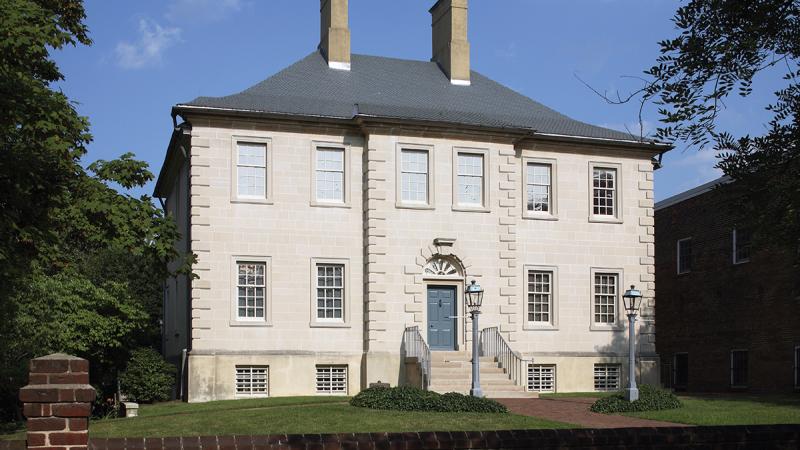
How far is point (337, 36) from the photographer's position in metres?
34.2

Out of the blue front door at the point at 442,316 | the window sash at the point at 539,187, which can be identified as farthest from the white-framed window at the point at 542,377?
the window sash at the point at 539,187

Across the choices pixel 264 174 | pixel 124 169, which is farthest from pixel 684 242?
pixel 124 169

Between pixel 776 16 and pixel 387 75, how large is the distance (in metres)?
26.8

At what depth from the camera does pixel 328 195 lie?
101 feet

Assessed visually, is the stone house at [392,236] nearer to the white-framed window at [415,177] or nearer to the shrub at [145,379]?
the white-framed window at [415,177]

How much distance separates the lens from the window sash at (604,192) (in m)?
33.5

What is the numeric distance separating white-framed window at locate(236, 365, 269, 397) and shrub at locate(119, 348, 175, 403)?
2277mm

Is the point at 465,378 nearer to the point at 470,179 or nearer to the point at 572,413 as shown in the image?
the point at 572,413

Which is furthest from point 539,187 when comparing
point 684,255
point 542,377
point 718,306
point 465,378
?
point 684,255

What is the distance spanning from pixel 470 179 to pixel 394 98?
151 inches

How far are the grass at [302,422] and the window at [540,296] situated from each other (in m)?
10.2

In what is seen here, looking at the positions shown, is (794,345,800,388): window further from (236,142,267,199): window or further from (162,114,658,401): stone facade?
(236,142,267,199): window

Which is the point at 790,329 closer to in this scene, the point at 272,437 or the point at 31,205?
the point at 31,205

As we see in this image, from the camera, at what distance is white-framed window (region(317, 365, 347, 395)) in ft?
98.7
